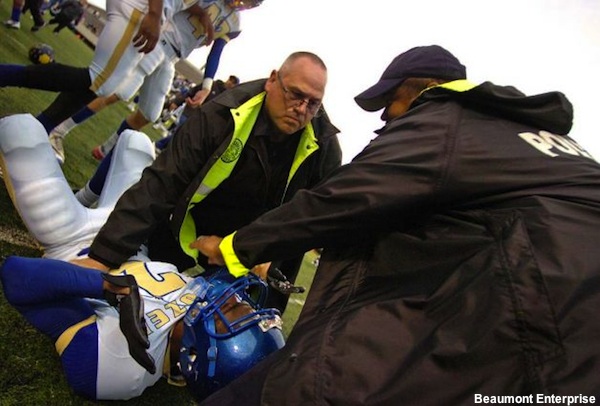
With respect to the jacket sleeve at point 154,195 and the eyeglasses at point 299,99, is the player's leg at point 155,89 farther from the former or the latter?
the eyeglasses at point 299,99

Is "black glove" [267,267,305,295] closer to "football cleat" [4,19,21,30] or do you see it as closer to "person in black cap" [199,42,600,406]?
"person in black cap" [199,42,600,406]

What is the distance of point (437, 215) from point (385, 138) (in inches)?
10.2

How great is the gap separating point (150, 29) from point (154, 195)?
1113 millimetres

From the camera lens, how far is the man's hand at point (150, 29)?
8.08 feet

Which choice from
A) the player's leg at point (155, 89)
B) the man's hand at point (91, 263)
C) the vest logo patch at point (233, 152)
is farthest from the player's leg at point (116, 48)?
the man's hand at point (91, 263)

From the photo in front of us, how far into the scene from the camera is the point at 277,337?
1.70m

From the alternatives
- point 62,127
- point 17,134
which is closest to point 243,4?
point 62,127

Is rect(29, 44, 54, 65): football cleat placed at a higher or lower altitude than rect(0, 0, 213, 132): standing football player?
lower

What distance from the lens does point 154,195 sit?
2.06m

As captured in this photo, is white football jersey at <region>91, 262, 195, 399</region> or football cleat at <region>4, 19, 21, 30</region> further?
football cleat at <region>4, 19, 21, 30</region>

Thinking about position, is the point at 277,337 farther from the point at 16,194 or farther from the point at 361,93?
the point at 16,194

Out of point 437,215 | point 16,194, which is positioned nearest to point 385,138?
point 437,215

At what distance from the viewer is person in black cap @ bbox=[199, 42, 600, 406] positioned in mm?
828

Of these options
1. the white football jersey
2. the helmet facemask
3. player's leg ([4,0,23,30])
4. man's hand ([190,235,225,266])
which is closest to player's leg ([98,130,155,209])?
the white football jersey
